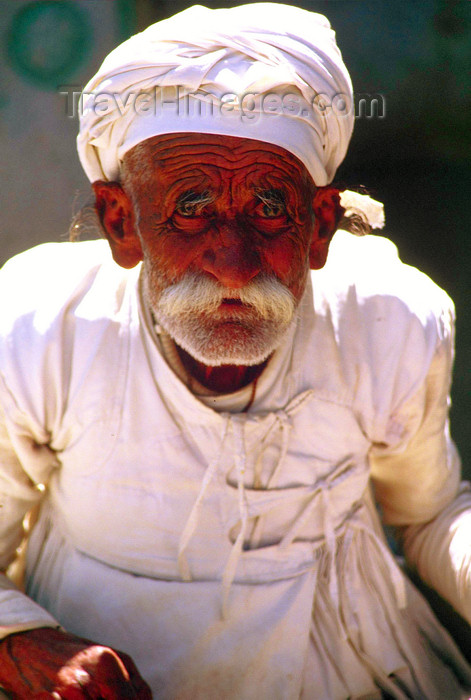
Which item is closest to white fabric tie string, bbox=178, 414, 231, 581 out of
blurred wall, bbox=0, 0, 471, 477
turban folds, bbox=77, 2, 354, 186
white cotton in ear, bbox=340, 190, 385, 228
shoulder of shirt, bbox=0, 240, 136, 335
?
shoulder of shirt, bbox=0, 240, 136, 335

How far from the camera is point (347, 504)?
6.73 ft

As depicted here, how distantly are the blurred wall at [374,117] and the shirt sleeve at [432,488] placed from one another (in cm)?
129

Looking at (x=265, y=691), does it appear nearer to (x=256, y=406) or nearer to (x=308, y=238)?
(x=256, y=406)

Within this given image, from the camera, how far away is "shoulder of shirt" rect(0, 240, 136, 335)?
1924 millimetres

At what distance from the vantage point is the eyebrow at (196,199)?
183 centimetres

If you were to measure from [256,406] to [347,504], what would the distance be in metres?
0.35

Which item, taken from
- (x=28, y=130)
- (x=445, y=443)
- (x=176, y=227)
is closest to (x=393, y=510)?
(x=445, y=443)

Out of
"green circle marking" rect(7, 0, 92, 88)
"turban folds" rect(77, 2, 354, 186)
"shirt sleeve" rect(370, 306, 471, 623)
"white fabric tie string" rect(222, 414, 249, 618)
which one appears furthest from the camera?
"green circle marking" rect(7, 0, 92, 88)

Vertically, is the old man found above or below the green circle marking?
below

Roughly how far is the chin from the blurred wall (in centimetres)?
137

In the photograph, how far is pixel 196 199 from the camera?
1.83m

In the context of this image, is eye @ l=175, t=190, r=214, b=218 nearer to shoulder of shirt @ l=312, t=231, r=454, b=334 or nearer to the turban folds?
the turban folds

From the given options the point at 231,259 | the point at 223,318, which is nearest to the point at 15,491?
the point at 223,318

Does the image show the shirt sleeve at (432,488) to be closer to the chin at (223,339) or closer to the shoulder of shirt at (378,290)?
the shoulder of shirt at (378,290)
